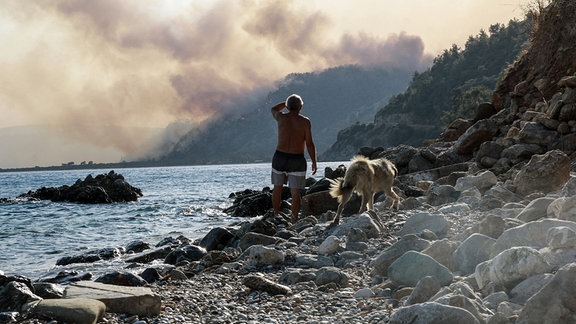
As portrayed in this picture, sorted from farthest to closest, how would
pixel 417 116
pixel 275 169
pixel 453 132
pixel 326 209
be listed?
1. pixel 417 116
2. pixel 453 132
3. pixel 326 209
4. pixel 275 169

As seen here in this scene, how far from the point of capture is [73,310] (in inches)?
208

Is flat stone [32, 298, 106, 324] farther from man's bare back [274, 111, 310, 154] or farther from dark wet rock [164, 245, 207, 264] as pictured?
man's bare back [274, 111, 310, 154]

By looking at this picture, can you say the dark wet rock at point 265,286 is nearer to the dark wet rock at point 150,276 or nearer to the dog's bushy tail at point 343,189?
the dark wet rock at point 150,276

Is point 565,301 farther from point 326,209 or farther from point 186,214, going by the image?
point 186,214

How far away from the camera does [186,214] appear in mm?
28391

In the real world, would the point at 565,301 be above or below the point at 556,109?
below

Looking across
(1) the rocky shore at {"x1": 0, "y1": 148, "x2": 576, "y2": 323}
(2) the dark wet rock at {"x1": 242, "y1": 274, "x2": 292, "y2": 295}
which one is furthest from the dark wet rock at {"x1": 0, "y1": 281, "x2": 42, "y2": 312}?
(2) the dark wet rock at {"x1": 242, "y1": 274, "x2": 292, "y2": 295}

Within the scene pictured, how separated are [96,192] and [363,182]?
128 ft

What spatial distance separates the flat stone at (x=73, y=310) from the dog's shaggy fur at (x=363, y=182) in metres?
5.49

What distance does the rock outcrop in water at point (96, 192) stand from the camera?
46.0 metres

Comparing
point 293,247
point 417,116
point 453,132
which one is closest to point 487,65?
point 417,116

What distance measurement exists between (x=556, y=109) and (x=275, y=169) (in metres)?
8.31

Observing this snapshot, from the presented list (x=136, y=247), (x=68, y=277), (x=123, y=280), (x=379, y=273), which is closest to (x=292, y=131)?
(x=123, y=280)

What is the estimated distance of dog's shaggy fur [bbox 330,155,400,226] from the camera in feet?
34.2
